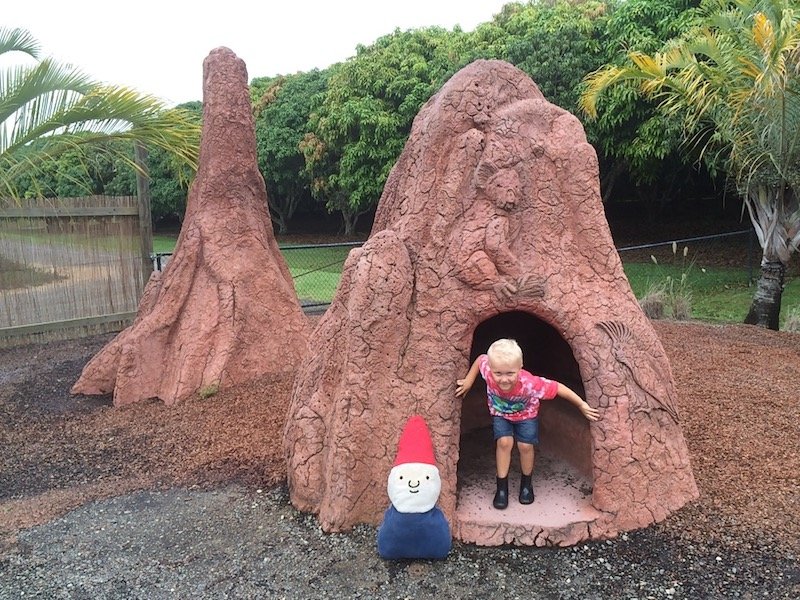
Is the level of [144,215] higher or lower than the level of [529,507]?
higher

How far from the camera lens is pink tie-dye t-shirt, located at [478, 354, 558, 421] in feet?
11.5

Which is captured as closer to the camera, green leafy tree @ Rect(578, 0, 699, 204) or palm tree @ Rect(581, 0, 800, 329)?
palm tree @ Rect(581, 0, 800, 329)

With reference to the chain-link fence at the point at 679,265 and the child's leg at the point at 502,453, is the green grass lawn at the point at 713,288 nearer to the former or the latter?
the chain-link fence at the point at 679,265

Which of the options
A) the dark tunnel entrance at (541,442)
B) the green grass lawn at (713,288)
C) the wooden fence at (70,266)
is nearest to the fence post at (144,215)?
the wooden fence at (70,266)

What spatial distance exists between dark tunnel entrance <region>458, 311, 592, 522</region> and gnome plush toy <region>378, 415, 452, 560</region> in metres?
0.40

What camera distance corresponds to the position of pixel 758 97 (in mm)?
7336

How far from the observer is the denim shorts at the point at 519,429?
3.52 meters

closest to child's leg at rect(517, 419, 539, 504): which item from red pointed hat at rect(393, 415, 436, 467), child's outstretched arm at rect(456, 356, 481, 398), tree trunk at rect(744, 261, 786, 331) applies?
child's outstretched arm at rect(456, 356, 481, 398)

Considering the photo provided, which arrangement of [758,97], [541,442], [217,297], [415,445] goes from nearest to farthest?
[415,445] → [541,442] → [217,297] → [758,97]

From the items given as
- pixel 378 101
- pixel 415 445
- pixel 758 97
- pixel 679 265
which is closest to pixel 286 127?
pixel 378 101

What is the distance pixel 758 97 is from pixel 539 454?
5327 millimetres

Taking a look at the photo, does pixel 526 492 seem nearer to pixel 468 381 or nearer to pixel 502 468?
pixel 502 468

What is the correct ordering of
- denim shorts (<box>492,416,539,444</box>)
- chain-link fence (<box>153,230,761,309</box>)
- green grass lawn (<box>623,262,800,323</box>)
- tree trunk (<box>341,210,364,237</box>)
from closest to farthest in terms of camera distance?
1. denim shorts (<box>492,416,539,444</box>)
2. green grass lawn (<box>623,262,800,323</box>)
3. chain-link fence (<box>153,230,761,309</box>)
4. tree trunk (<box>341,210,364,237</box>)

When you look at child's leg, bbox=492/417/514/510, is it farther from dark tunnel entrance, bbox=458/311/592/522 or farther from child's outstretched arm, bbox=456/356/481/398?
child's outstretched arm, bbox=456/356/481/398
